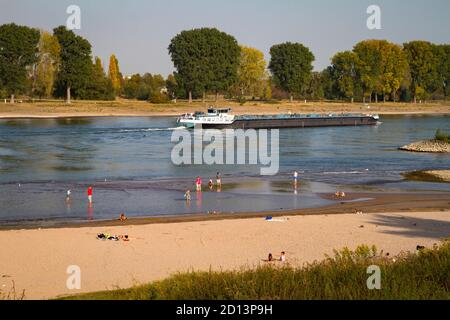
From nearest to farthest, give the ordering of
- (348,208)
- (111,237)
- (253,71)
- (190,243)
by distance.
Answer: (190,243)
(111,237)
(348,208)
(253,71)

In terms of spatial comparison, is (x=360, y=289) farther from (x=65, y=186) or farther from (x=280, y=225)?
(x=65, y=186)

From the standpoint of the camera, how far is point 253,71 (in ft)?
561

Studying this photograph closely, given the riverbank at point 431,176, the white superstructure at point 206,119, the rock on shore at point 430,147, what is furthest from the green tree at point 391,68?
the riverbank at point 431,176

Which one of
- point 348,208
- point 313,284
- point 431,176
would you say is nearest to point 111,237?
point 348,208

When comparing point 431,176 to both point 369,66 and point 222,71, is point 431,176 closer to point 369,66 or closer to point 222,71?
point 222,71

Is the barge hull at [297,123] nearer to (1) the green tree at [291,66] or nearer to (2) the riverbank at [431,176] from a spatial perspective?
(1) the green tree at [291,66]

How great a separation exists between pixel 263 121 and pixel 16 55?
53.6 m

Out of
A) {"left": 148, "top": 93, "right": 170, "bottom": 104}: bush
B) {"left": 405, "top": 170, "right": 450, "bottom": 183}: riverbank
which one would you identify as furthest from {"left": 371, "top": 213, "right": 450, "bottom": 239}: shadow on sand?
{"left": 148, "top": 93, "right": 170, "bottom": 104}: bush

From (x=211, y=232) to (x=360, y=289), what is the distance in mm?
16059

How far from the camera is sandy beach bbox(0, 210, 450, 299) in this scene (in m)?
23.9

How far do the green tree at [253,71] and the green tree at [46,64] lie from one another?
152 feet

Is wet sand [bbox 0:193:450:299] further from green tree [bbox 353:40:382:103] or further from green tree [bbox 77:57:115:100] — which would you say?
green tree [bbox 353:40:382:103]

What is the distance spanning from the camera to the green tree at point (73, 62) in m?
140

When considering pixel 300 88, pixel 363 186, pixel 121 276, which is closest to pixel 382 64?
pixel 300 88
